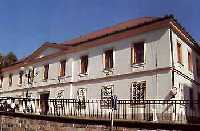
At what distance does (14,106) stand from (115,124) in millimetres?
11106

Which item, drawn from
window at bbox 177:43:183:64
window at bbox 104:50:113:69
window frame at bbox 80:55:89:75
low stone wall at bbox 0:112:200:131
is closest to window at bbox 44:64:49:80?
window frame at bbox 80:55:89:75

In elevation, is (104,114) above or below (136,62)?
below

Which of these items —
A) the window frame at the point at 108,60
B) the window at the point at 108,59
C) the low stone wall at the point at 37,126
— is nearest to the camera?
the low stone wall at the point at 37,126

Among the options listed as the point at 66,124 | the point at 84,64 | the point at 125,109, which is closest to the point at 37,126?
the point at 66,124

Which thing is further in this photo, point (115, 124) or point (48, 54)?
point (48, 54)

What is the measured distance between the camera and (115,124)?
40.9ft

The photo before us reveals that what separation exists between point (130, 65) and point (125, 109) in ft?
17.1

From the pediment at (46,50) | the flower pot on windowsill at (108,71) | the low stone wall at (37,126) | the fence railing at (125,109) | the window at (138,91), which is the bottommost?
the low stone wall at (37,126)

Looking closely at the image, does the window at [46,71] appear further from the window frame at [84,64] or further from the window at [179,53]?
the window at [179,53]

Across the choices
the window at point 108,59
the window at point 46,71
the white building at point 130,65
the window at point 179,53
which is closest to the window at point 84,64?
the white building at point 130,65

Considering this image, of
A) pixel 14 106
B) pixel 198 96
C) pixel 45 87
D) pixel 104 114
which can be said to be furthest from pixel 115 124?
pixel 45 87

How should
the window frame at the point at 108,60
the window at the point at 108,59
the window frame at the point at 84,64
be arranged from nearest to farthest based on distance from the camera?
the window frame at the point at 108,60 < the window at the point at 108,59 < the window frame at the point at 84,64

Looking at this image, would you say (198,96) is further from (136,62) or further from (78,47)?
(78,47)

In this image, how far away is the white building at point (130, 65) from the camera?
65.3 ft
